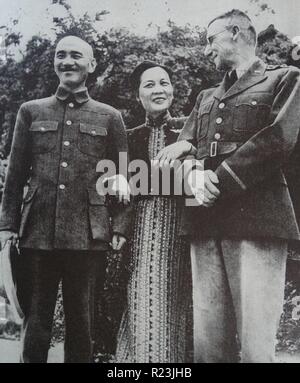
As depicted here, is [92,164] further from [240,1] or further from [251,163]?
[240,1]

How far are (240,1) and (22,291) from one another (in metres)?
1.87

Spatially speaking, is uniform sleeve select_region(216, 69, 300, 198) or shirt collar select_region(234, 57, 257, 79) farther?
shirt collar select_region(234, 57, 257, 79)

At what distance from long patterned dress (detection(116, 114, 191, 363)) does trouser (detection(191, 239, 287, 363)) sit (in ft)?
0.35

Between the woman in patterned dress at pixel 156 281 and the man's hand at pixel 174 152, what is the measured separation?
1.3 inches

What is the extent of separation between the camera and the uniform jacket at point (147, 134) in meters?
3.07

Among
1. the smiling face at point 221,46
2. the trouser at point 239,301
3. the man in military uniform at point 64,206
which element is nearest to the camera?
the trouser at point 239,301

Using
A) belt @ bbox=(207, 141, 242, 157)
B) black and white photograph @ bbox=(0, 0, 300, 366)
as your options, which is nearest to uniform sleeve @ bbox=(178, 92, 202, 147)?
black and white photograph @ bbox=(0, 0, 300, 366)

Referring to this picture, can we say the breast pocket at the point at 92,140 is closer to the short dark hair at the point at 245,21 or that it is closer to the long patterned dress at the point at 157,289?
the long patterned dress at the point at 157,289

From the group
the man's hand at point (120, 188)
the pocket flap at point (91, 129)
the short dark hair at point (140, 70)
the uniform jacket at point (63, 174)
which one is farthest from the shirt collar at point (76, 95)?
the man's hand at point (120, 188)

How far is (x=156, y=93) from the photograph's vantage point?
3.10m

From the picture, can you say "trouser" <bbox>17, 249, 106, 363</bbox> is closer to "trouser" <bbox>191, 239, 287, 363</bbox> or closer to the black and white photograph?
the black and white photograph

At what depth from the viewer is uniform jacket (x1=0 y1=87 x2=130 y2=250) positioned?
298cm

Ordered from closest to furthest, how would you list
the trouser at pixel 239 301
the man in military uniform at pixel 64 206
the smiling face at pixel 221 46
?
the trouser at pixel 239 301
the man in military uniform at pixel 64 206
the smiling face at pixel 221 46

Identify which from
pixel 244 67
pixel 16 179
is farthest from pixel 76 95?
pixel 244 67
